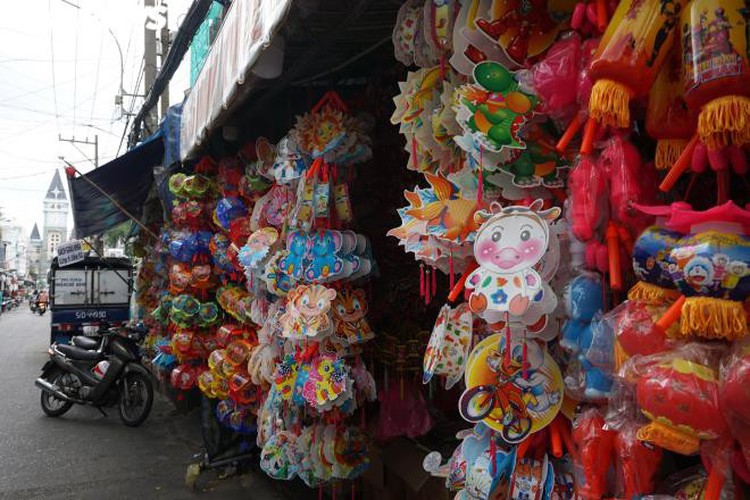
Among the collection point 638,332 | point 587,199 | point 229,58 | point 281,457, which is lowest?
point 281,457

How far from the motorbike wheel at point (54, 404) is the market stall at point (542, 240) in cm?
506

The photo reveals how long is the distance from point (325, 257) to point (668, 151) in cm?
191

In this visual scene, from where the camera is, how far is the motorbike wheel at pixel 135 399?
21.1 feet

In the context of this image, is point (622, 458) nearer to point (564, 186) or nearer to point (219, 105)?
point (564, 186)

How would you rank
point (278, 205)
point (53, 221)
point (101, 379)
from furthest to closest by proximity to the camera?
point (53, 221) → point (101, 379) → point (278, 205)

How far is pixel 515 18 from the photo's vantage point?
148 cm

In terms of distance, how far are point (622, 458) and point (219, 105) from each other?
283cm

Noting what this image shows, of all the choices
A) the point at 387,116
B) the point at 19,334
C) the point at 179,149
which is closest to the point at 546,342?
the point at 387,116

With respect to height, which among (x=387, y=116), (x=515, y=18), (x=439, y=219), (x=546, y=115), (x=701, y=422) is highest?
(x=387, y=116)

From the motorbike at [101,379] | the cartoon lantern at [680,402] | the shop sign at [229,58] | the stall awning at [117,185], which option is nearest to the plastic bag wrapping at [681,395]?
the cartoon lantern at [680,402]

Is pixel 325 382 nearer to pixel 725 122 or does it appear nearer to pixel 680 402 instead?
pixel 680 402

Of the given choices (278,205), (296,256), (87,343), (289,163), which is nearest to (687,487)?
(296,256)

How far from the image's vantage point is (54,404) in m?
6.97

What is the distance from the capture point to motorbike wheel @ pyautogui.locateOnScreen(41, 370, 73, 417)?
22.5 ft
